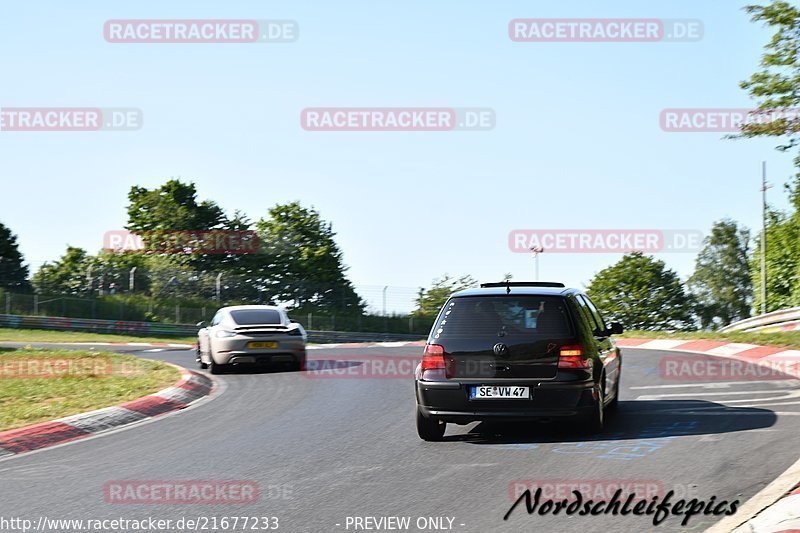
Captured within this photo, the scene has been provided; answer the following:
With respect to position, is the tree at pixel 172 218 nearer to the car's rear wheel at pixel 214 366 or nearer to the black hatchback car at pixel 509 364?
the car's rear wheel at pixel 214 366

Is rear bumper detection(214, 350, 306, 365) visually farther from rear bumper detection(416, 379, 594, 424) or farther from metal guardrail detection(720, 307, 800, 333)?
metal guardrail detection(720, 307, 800, 333)

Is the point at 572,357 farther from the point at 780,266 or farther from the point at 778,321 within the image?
the point at 780,266

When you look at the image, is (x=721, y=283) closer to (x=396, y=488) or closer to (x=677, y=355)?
(x=677, y=355)

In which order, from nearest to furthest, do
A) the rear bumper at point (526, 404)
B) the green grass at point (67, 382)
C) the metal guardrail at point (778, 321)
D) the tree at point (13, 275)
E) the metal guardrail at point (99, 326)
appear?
the rear bumper at point (526, 404)
the green grass at point (67, 382)
the metal guardrail at point (778, 321)
the metal guardrail at point (99, 326)
the tree at point (13, 275)

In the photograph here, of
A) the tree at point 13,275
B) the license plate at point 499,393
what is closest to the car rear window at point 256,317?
the license plate at point 499,393

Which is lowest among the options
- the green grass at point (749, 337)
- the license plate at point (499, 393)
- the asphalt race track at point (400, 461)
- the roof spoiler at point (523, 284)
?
the asphalt race track at point (400, 461)

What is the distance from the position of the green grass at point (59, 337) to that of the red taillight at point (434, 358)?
30.5 meters

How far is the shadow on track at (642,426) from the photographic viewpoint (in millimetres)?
9648

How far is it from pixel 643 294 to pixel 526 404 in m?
87.9

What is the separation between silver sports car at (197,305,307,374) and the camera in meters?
18.6

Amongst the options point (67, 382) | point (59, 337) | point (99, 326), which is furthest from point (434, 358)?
point (99, 326)

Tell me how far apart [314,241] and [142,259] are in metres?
19.2

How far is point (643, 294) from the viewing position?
93875 millimetres

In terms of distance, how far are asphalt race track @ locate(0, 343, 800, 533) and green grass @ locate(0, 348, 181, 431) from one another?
138 centimetres
